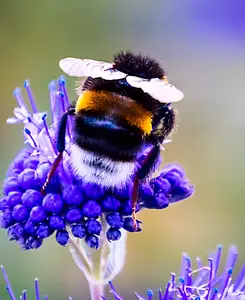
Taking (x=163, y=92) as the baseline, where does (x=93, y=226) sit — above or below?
below

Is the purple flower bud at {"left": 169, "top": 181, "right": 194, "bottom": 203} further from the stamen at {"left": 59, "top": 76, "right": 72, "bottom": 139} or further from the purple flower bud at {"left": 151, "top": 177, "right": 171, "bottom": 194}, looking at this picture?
the stamen at {"left": 59, "top": 76, "right": 72, "bottom": 139}

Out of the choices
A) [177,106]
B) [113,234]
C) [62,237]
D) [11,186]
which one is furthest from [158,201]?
[177,106]

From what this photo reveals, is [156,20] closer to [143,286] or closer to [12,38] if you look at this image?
[12,38]

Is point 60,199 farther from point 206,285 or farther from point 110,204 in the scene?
point 206,285

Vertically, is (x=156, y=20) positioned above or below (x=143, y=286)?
above

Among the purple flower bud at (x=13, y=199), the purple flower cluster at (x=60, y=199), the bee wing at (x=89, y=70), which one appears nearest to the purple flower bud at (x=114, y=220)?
→ the purple flower cluster at (x=60, y=199)

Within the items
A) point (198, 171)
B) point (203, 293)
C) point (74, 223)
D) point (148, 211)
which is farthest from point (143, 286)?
point (74, 223)

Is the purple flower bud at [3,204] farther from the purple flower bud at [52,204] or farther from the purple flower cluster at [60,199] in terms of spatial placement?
the purple flower bud at [52,204]
